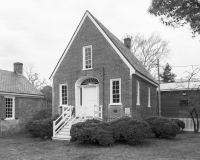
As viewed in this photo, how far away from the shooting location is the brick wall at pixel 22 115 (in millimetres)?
17672

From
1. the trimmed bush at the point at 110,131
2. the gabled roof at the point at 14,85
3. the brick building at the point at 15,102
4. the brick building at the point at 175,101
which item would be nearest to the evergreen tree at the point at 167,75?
the brick building at the point at 175,101

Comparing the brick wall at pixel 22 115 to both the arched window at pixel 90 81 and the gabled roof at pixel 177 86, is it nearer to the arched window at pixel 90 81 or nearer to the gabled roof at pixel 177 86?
the arched window at pixel 90 81

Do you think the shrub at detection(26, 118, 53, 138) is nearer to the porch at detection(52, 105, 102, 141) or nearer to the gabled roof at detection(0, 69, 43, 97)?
the porch at detection(52, 105, 102, 141)

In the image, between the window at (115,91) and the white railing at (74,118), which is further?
the window at (115,91)

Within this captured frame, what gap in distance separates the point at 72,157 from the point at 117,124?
3.72 m

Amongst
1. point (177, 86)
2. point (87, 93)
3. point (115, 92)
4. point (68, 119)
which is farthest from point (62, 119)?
point (177, 86)

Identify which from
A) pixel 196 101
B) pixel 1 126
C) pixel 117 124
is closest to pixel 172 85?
pixel 196 101

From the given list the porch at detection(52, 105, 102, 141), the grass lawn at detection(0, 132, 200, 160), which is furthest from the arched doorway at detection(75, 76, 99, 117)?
the grass lawn at detection(0, 132, 200, 160)

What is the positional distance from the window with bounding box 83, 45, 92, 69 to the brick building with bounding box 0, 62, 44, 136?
5.86 meters

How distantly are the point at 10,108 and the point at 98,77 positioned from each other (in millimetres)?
7498

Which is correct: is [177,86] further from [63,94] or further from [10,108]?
[10,108]

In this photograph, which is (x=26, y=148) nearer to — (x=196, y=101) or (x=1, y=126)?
(x=1, y=126)

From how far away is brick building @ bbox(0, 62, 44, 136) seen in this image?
17.6 meters

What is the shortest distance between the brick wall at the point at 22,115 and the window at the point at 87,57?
20.6 ft
